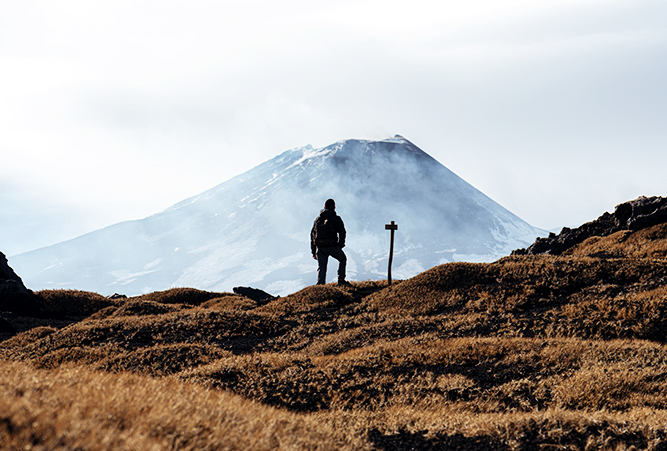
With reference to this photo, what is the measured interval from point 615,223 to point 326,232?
23.2 meters

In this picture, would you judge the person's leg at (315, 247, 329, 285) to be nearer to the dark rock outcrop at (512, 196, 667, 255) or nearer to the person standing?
the person standing

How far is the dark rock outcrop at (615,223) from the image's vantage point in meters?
28.7

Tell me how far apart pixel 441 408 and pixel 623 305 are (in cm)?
937

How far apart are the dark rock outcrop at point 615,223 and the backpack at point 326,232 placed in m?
15.8

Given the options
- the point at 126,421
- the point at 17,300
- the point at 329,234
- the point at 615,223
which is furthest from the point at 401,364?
the point at 615,223

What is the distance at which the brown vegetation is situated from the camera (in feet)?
15.8

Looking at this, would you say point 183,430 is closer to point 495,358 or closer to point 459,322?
point 495,358

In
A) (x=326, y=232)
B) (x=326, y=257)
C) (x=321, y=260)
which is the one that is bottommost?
(x=321, y=260)

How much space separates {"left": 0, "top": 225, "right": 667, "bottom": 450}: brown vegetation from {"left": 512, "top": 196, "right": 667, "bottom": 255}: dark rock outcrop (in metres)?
7.16

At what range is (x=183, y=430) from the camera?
3857 millimetres

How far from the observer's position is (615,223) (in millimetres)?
32875

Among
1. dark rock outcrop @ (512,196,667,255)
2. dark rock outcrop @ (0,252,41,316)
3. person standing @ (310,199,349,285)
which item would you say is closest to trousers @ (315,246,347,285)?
person standing @ (310,199,349,285)

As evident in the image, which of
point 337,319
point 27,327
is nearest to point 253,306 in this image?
point 337,319

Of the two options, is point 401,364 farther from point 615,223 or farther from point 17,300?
point 615,223
